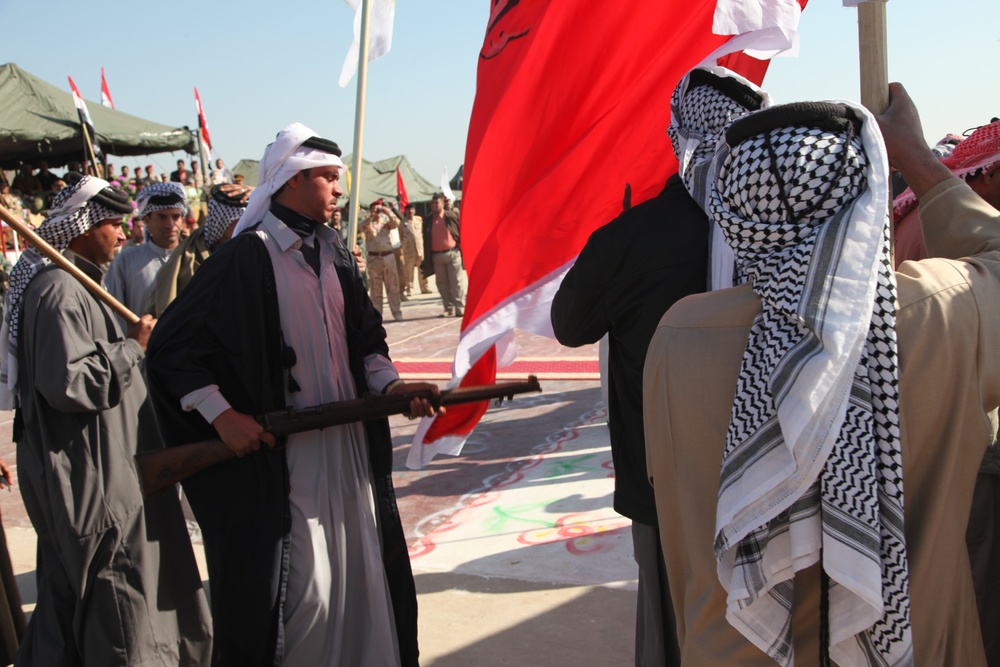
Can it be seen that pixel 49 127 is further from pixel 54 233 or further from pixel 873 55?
pixel 873 55

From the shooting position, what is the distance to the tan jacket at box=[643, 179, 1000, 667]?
1485mm

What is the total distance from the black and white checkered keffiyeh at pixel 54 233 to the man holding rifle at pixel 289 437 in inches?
25.8

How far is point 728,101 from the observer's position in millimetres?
2348

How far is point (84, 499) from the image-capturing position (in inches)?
127

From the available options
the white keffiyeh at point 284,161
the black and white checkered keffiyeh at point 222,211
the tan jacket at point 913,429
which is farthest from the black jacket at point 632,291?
the black and white checkered keffiyeh at point 222,211

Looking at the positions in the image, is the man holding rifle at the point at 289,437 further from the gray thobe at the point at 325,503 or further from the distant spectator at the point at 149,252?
the distant spectator at the point at 149,252

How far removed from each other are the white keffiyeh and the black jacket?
1111 mm

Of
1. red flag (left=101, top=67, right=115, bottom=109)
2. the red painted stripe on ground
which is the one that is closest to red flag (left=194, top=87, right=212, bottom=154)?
red flag (left=101, top=67, right=115, bottom=109)

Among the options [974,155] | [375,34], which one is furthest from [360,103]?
[974,155]

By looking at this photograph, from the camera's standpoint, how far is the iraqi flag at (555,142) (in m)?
3.36

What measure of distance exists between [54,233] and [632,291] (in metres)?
2.32

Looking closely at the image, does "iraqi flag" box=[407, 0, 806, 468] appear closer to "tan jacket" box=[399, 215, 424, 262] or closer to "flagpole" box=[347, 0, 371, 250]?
"flagpole" box=[347, 0, 371, 250]

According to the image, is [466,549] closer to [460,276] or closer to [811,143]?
[811,143]

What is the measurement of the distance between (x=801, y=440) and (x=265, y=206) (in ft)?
7.60
